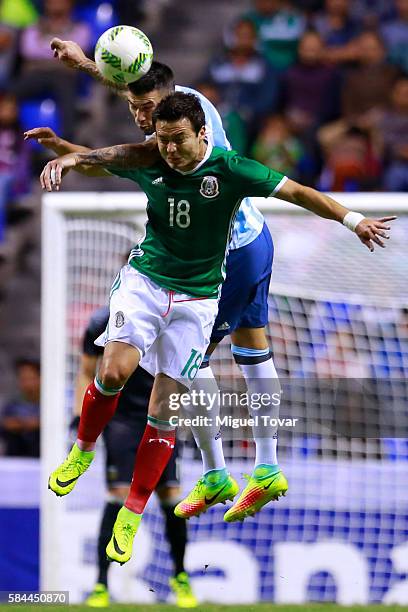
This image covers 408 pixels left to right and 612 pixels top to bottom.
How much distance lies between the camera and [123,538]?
7027mm

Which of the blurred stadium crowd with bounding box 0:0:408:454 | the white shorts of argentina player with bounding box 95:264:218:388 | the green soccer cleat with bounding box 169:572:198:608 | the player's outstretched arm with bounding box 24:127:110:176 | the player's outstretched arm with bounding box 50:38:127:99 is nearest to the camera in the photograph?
the player's outstretched arm with bounding box 24:127:110:176

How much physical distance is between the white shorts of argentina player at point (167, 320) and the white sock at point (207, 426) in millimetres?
489

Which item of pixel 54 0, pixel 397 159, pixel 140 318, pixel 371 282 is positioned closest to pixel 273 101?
pixel 397 159

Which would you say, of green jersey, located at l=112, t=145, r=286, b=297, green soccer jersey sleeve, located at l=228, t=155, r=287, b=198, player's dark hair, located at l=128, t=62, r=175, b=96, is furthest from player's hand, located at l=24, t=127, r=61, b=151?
green soccer jersey sleeve, located at l=228, t=155, r=287, b=198

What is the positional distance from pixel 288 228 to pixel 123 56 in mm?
2791

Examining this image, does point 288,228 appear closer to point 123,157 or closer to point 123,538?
point 123,157

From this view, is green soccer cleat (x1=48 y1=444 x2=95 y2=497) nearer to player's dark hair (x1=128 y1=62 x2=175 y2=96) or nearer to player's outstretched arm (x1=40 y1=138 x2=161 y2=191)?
player's outstretched arm (x1=40 y1=138 x2=161 y2=191)

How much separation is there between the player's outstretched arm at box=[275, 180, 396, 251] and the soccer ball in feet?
3.09

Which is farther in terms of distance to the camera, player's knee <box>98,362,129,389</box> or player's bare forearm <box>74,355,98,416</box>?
player's bare forearm <box>74,355,98,416</box>

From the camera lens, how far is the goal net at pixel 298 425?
8977 mm

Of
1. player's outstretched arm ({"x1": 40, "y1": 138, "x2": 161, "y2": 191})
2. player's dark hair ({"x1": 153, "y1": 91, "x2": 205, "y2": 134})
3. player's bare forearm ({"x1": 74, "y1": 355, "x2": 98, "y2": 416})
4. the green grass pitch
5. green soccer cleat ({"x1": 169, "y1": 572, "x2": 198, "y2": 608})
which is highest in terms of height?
player's dark hair ({"x1": 153, "y1": 91, "x2": 205, "y2": 134})

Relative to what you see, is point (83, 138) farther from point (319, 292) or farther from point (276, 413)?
point (276, 413)

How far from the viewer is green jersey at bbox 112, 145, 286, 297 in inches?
273

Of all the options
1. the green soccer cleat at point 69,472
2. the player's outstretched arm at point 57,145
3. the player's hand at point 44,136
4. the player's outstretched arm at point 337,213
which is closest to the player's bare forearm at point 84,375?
the green soccer cleat at point 69,472
